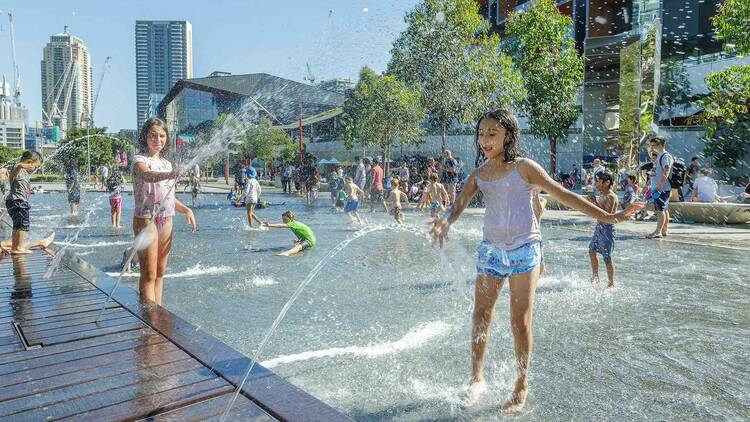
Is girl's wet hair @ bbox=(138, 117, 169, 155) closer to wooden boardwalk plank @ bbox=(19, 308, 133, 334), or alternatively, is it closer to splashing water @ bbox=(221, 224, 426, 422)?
wooden boardwalk plank @ bbox=(19, 308, 133, 334)

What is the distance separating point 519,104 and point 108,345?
24569 mm

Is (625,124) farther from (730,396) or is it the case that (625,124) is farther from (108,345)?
(108,345)

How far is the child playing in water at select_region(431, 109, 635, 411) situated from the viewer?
3.27m

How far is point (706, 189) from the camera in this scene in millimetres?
15508

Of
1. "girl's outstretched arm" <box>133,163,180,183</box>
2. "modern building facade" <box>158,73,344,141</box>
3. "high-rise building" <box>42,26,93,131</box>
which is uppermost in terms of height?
"high-rise building" <box>42,26,93,131</box>

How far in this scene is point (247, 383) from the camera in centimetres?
272

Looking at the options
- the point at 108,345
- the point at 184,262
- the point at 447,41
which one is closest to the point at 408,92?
the point at 447,41

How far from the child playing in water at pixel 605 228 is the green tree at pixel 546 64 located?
19178 mm

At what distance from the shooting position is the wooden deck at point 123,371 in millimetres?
2455

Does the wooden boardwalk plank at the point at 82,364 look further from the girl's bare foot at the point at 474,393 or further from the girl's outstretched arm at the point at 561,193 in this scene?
the girl's outstretched arm at the point at 561,193

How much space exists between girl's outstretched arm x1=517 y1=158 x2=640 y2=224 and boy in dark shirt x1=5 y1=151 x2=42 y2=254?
7046mm

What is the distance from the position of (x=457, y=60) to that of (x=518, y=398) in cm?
2313

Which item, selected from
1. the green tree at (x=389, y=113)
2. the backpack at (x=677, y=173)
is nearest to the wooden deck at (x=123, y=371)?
→ the backpack at (x=677, y=173)

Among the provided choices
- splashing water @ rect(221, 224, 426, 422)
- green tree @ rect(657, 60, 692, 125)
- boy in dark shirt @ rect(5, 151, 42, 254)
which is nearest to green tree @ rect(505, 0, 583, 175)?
green tree @ rect(657, 60, 692, 125)
